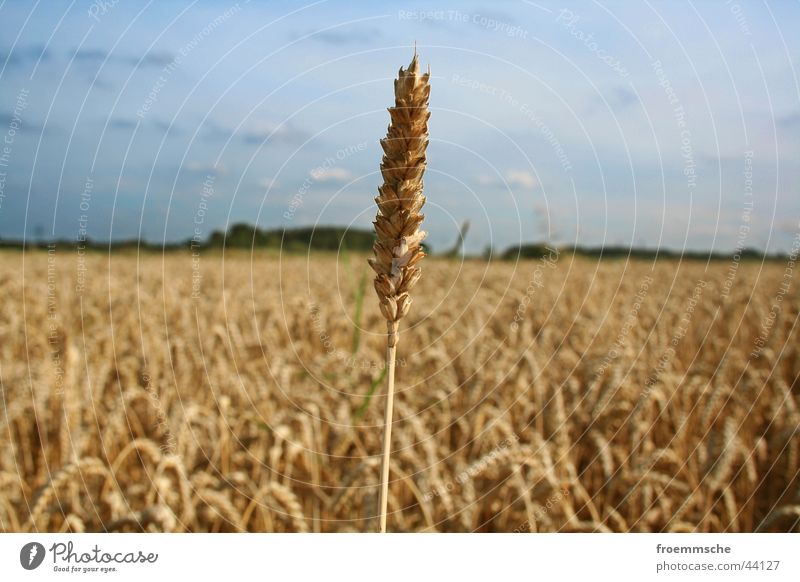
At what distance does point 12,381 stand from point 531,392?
10.9 ft

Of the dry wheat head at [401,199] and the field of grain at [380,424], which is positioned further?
the field of grain at [380,424]

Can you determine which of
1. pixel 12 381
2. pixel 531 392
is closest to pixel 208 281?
pixel 12 381

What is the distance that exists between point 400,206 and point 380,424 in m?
2.97

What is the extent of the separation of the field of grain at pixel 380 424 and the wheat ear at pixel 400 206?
3.20 ft

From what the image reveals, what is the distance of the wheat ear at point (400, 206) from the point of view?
0.73m

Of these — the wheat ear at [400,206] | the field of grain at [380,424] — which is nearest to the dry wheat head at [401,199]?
the wheat ear at [400,206]

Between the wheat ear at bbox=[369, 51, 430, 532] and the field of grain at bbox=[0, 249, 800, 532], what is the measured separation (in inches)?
38.4

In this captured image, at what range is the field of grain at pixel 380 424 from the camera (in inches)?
108

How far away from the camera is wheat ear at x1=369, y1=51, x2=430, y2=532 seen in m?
0.73

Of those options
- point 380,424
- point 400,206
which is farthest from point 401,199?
point 380,424

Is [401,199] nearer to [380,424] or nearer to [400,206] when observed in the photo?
[400,206]

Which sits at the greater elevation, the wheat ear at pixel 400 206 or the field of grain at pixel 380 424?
the wheat ear at pixel 400 206

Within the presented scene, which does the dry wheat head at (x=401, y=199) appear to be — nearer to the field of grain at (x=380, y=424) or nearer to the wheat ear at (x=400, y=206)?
the wheat ear at (x=400, y=206)
